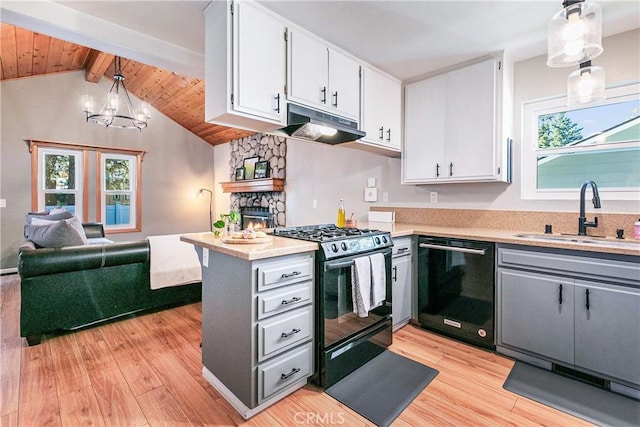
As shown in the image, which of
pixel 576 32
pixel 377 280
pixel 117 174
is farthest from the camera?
pixel 117 174

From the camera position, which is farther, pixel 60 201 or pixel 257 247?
pixel 60 201

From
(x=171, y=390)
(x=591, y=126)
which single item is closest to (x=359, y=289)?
Result: (x=171, y=390)

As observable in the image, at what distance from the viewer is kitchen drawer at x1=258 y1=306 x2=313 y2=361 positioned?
1.68 m

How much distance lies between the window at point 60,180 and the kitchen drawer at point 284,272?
564 centimetres

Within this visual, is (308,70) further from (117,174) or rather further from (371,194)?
(117,174)

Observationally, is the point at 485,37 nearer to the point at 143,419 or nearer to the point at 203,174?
the point at 143,419

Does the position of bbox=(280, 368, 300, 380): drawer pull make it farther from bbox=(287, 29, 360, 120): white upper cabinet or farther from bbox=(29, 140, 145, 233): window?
bbox=(29, 140, 145, 233): window

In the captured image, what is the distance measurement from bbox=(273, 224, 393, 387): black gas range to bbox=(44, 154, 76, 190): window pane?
533 centimetres

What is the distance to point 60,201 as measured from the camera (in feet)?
17.9

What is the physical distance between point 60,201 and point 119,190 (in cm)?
93

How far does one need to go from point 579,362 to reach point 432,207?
1698 millimetres

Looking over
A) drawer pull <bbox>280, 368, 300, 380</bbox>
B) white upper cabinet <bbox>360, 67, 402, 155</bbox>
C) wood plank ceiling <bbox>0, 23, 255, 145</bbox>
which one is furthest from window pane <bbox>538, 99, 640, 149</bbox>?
wood plank ceiling <bbox>0, 23, 255, 145</bbox>

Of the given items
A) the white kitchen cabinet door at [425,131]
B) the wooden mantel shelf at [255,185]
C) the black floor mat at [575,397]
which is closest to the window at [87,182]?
the wooden mantel shelf at [255,185]

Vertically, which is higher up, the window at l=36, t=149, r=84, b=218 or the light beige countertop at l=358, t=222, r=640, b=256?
the window at l=36, t=149, r=84, b=218
